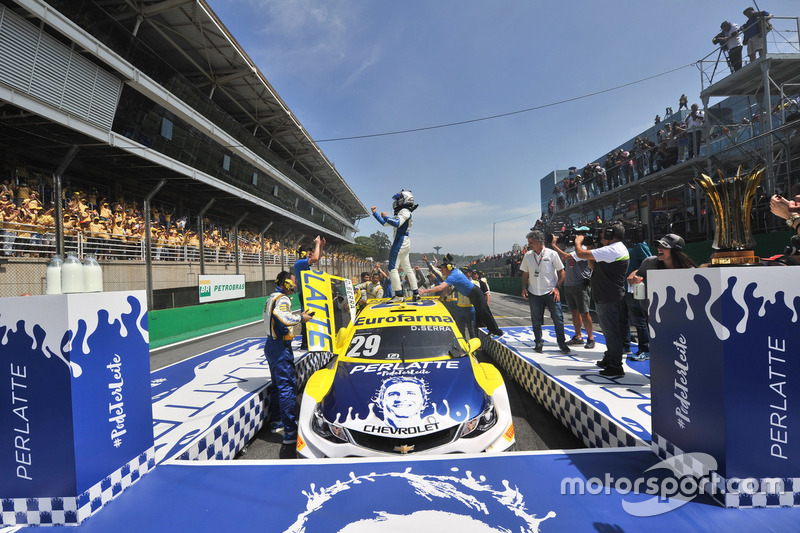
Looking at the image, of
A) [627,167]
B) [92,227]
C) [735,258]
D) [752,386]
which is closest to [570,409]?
[752,386]

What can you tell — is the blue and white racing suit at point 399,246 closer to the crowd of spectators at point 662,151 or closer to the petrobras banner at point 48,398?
the petrobras banner at point 48,398

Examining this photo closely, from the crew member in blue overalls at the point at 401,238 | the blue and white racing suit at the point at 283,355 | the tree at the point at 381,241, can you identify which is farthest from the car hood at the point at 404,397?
the tree at the point at 381,241

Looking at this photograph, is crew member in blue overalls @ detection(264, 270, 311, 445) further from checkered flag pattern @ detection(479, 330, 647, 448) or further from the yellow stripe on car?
checkered flag pattern @ detection(479, 330, 647, 448)

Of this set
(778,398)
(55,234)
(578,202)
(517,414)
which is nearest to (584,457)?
(778,398)

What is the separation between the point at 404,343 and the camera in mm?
3609

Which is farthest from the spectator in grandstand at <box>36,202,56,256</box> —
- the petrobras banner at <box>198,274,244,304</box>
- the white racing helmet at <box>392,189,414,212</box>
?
the white racing helmet at <box>392,189,414,212</box>

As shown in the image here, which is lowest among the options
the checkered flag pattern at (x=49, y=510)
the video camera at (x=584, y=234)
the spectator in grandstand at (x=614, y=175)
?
the checkered flag pattern at (x=49, y=510)

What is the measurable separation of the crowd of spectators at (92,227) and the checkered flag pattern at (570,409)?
12.3 m

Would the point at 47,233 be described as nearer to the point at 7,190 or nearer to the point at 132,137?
the point at 7,190

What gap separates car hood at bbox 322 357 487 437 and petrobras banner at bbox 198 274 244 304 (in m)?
13.7

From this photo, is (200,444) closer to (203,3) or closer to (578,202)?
(203,3)

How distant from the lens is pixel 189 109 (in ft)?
49.2

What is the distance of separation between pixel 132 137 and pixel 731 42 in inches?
797

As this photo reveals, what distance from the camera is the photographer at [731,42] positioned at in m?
11.5
